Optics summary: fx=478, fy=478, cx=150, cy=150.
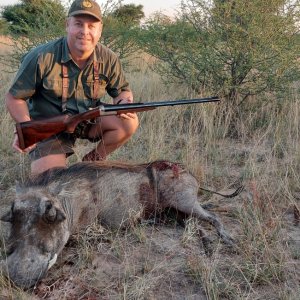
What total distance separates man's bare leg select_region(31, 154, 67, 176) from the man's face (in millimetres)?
983

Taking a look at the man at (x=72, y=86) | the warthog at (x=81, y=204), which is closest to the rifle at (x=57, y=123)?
the man at (x=72, y=86)

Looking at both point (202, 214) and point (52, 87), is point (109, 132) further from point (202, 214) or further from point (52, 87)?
point (202, 214)

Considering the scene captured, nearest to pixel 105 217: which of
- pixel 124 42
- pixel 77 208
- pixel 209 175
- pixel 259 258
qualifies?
pixel 77 208

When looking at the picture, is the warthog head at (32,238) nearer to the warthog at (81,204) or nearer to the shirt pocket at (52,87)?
the warthog at (81,204)

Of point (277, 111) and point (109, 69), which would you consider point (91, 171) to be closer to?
point (109, 69)

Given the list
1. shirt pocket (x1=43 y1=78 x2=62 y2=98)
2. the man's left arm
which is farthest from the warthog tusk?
shirt pocket (x1=43 y1=78 x2=62 y2=98)

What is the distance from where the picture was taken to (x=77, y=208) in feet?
11.5

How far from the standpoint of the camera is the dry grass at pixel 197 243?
286 cm

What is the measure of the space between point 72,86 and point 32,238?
192 centimetres

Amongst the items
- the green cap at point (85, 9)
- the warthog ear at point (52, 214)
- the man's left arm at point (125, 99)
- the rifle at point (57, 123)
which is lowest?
the warthog ear at point (52, 214)

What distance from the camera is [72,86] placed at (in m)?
4.39

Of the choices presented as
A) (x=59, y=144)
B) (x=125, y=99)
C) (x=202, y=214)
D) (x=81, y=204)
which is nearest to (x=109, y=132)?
(x=125, y=99)

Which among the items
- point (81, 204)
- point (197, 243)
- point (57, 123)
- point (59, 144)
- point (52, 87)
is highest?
point (52, 87)

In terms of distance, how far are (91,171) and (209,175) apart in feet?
4.94
